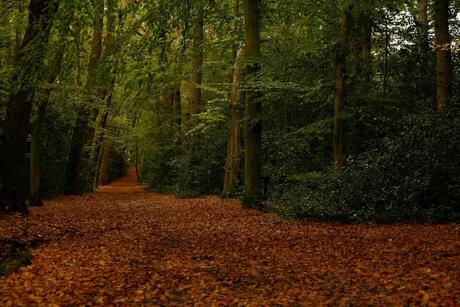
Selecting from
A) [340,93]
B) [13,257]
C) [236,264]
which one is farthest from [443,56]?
[13,257]

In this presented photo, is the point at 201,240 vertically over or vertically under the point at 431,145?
under

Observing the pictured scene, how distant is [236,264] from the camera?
696 cm

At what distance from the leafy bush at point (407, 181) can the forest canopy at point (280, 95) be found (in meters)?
0.03

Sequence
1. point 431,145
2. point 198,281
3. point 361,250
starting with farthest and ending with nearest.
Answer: point 431,145, point 361,250, point 198,281

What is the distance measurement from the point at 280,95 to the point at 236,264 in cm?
903

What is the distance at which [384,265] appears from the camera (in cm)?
647

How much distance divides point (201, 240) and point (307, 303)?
425 cm

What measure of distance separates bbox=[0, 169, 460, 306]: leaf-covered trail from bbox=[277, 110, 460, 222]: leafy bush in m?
0.61

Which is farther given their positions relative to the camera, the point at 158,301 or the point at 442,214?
the point at 442,214

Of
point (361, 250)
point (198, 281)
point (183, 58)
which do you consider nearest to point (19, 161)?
point (183, 58)

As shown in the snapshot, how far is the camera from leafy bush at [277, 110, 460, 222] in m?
9.73

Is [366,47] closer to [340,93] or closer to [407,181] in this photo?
[340,93]

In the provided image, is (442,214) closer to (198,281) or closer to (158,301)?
(198,281)

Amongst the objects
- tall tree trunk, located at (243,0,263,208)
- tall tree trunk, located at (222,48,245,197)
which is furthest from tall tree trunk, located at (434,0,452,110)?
tall tree trunk, located at (222,48,245,197)
